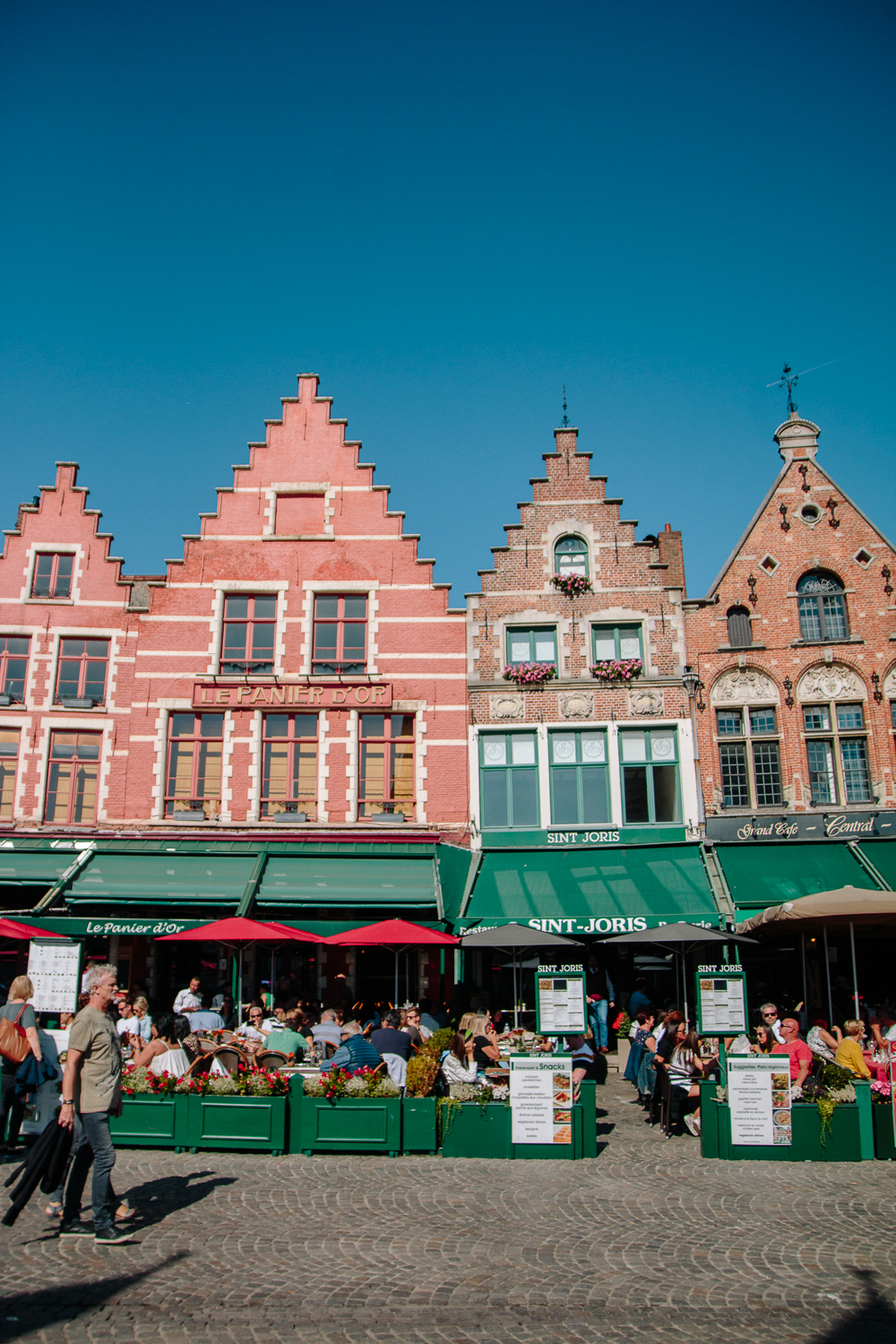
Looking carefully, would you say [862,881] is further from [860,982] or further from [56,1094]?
[56,1094]

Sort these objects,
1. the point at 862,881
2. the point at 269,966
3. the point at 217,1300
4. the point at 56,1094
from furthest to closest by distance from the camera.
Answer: the point at 269,966 → the point at 862,881 → the point at 56,1094 → the point at 217,1300

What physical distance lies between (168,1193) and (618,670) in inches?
547

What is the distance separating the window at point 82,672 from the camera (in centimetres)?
2117

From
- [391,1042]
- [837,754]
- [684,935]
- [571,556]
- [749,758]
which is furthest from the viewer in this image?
[571,556]

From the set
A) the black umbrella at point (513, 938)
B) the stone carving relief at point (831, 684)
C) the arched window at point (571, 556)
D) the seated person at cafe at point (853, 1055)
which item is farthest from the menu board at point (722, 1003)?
the arched window at point (571, 556)

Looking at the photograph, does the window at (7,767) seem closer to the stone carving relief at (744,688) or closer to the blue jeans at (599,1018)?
the blue jeans at (599,1018)

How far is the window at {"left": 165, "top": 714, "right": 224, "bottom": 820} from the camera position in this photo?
20.4 meters

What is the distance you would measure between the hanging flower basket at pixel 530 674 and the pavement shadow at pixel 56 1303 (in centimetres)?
1471

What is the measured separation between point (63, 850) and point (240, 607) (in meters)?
6.16

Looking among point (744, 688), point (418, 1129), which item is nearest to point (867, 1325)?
point (418, 1129)

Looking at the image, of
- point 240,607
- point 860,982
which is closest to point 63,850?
point 240,607

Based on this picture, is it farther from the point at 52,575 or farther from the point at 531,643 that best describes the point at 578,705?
the point at 52,575

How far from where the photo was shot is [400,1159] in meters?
10.3

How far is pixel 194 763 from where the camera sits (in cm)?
2064
